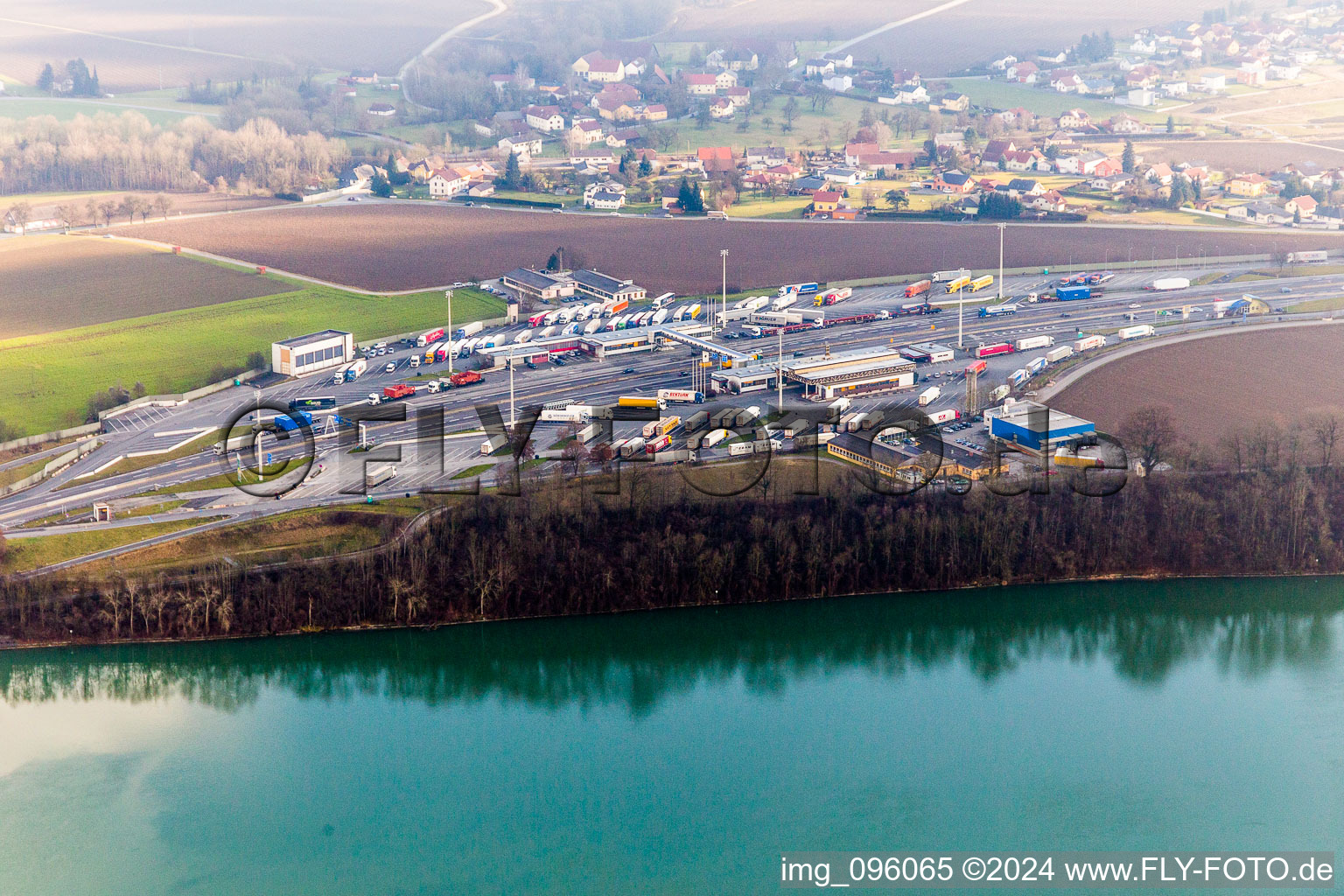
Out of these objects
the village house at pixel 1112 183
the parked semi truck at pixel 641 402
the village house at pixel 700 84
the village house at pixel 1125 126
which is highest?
the village house at pixel 700 84

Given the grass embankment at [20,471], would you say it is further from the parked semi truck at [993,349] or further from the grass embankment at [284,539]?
the parked semi truck at [993,349]

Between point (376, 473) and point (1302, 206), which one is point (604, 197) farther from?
point (376, 473)

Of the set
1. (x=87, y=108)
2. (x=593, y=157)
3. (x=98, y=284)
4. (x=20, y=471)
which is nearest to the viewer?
(x=20, y=471)

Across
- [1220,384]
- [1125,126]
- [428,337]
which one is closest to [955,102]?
[1125,126]

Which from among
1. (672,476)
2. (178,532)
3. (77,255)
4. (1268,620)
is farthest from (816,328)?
(77,255)

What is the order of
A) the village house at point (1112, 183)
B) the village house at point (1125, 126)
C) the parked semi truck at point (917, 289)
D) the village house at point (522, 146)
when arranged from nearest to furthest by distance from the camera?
the parked semi truck at point (917, 289) < the village house at point (1112, 183) < the village house at point (522, 146) < the village house at point (1125, 126)

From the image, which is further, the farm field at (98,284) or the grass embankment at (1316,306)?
the grass embankment at (1316,306)

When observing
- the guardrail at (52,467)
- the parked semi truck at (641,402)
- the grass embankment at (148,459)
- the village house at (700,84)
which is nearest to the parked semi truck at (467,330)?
the parked semi truck at (641,402)

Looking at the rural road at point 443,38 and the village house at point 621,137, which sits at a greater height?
the rural road at point 443,38
